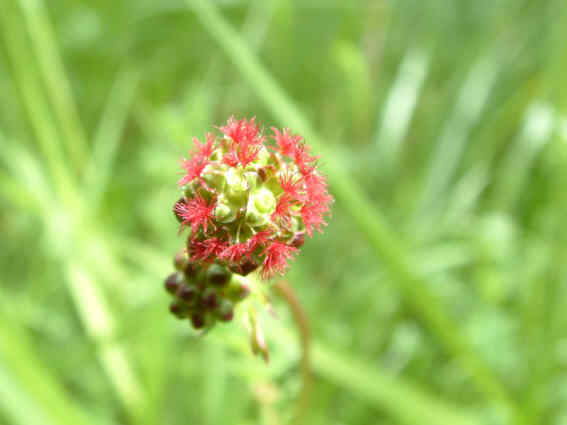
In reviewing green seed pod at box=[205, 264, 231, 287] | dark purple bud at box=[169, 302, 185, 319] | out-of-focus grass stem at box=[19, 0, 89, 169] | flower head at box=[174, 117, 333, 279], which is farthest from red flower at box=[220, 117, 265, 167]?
out-of-focus grass stem at box=[19, 0, 89, 169]

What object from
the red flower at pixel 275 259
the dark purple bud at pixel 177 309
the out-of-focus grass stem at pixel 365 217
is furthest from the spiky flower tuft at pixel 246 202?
the out-of-focus grass stem at pixel 365 217

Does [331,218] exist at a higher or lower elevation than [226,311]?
higher

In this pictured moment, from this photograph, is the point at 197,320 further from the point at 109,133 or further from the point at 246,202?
the point at 109,133

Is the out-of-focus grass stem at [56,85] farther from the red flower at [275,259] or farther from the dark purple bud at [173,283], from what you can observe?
the red flower at [275,259]

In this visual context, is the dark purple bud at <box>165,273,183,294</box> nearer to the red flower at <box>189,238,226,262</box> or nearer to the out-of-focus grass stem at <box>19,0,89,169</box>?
the red flower at <box>189,238,226,262</box>

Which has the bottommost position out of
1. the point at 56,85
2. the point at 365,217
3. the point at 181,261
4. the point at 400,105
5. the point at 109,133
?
the point at 181,261

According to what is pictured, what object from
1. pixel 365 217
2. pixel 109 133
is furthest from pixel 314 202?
pixel 109 133

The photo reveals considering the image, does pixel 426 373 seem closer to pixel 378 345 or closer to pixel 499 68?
pixel 378 345

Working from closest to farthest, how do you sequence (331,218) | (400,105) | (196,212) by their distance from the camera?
(196,212) → (331,218) → (400,105)
